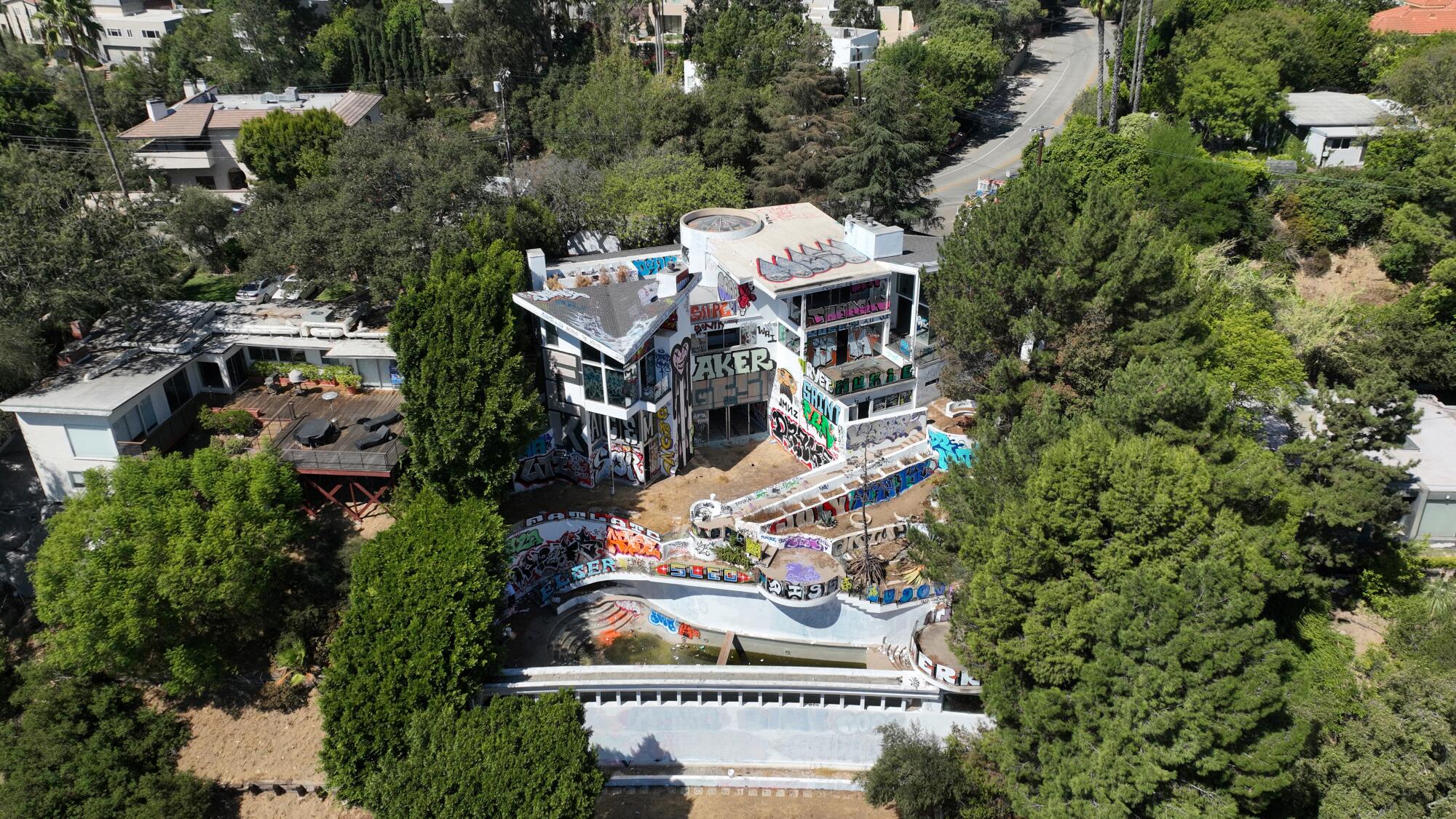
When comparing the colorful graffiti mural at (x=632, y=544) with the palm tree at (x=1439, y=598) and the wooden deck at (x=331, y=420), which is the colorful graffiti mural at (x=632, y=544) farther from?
the palm tree at (x=1439, y=598)

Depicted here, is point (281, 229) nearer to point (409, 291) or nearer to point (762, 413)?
point (409, 291)

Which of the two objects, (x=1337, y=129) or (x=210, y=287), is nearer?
(x=210, y=287)

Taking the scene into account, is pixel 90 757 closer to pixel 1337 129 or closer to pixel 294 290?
pixel 294 290

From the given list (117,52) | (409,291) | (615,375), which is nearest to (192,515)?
(409,291)

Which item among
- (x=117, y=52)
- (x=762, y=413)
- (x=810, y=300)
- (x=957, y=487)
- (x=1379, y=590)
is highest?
(x=117, y=52)

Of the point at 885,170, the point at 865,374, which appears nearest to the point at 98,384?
the point at 865,374

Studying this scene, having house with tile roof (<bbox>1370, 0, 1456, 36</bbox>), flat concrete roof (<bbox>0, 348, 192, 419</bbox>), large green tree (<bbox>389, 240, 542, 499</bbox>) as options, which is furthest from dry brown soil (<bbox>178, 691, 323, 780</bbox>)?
house with tile roof (<bbox>1370, 0, 1456, 36</bbox>)
